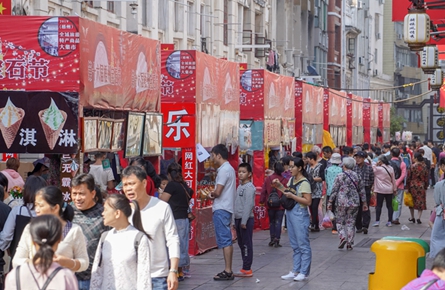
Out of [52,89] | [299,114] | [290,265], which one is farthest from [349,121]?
[52,89]

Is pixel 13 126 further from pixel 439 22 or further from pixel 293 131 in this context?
pixel 293 131

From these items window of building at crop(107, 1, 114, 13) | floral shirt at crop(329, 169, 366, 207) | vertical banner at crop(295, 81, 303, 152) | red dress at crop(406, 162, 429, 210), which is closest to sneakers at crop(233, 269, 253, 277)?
floral shirt at crop(329, 169, 366, 207)

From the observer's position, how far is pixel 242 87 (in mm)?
22672

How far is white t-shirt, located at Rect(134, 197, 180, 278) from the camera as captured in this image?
8.14 metres

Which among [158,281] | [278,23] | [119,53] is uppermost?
[278,23]

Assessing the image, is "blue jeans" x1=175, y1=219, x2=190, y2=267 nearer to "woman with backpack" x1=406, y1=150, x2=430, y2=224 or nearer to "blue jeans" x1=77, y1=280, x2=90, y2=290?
"blue jeans" x1=77, y1=280, x2=90, y2=290

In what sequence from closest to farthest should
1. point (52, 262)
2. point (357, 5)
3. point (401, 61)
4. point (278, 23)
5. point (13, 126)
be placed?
point (52, 262)
point (13, 126)
point (278, 23)
point (357, 5)
point (401, 61)

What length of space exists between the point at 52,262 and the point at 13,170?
827 centimetres

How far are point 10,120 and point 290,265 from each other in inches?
225

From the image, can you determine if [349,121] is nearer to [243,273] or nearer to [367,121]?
[367,121]

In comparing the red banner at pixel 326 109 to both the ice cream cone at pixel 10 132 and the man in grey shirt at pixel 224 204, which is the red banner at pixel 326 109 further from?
the ice cream cone at pixel 10 132

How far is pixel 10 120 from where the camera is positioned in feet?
40.6

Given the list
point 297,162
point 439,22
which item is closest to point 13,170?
point 297,162

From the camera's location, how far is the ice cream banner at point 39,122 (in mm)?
12242
